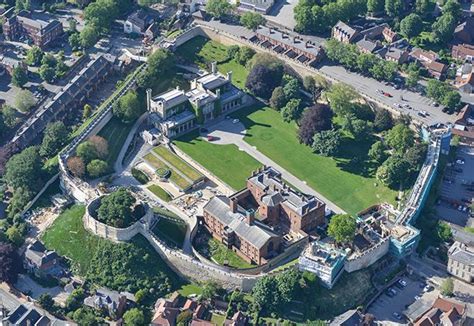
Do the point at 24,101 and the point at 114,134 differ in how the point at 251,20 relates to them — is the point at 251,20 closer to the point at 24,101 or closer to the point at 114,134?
the point at 114,134

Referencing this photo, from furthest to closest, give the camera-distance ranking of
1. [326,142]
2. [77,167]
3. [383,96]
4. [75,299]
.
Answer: [383,96] → [326,142] → [77,167] → [75,299]

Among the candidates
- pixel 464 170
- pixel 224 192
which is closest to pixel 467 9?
pixel 464 170

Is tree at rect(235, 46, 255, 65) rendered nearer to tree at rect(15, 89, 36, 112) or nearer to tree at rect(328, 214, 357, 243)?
tree at rect(15, 89, 36, 112)

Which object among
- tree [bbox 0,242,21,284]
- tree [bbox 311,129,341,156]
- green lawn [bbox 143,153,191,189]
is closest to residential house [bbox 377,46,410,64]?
tree [bbox 311,129,341,156]

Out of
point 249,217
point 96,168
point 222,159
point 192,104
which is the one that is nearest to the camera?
point 249,217

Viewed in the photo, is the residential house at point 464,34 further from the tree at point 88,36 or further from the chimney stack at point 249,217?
the tree at point 88,36

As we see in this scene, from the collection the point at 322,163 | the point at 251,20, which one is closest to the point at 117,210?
the point at 322,163

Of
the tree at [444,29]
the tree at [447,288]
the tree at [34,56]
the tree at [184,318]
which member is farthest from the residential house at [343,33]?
the tree at [184,318]

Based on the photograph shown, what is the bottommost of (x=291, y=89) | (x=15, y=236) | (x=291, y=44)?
(x=15, y=236)
